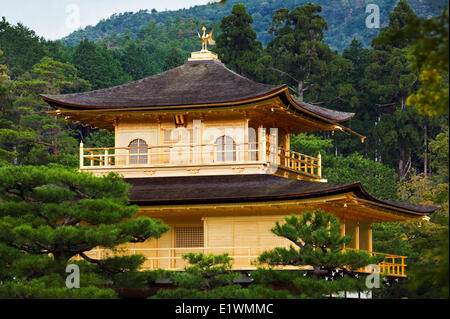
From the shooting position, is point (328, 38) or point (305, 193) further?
point (328, 38)

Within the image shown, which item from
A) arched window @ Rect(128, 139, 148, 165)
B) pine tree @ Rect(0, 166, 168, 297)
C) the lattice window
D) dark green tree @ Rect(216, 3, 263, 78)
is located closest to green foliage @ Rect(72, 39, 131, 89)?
dark green tree @ Rect(216, 3, 263, 78)

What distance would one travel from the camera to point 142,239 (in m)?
21.7

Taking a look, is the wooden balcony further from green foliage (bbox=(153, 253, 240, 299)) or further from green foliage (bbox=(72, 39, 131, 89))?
green foliage (bbox=(72, 39, 131, 89))

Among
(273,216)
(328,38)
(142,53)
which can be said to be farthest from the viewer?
(328,38)

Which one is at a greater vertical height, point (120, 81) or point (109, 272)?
point (120, 81)

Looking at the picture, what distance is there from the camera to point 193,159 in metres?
28.5

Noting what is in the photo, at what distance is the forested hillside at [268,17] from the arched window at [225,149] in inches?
3248

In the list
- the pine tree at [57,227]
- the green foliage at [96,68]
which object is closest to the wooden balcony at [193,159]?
the pine tree at [57,227]

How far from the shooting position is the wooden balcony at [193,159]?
91.5 feet

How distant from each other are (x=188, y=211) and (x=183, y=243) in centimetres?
149

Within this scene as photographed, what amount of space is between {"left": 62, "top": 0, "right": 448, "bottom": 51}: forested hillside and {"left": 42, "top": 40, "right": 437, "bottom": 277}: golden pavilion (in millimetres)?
81307

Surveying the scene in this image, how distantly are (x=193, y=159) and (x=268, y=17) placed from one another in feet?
A: 391

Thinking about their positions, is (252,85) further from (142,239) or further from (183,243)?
(142,239)
